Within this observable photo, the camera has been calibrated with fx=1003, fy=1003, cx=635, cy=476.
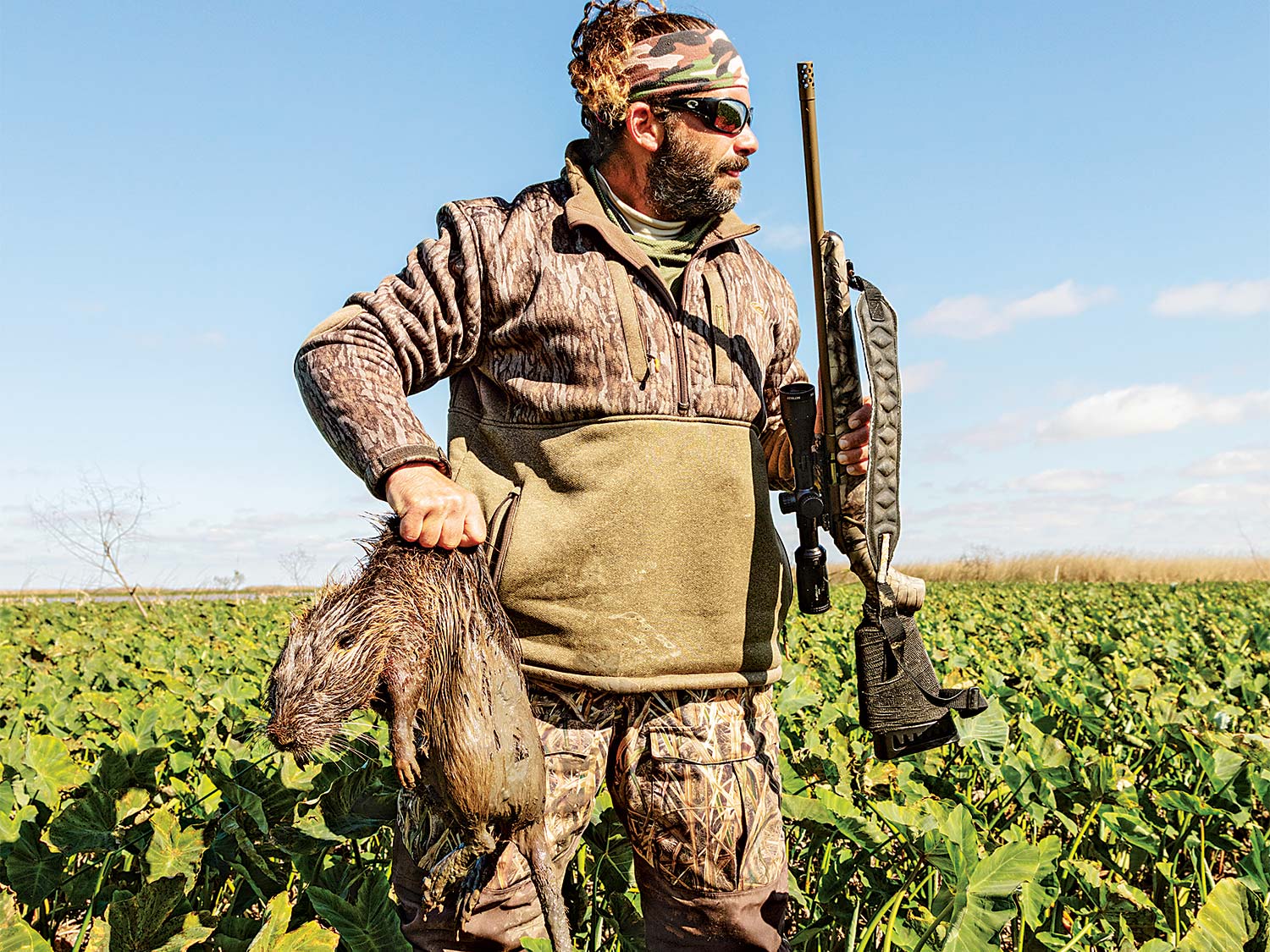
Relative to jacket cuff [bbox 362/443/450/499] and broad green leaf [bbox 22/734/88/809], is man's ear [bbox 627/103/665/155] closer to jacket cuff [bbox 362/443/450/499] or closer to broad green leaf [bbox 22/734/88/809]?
jacket cuff [bbox 362/443/450/499]

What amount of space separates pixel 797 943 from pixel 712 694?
80 cm

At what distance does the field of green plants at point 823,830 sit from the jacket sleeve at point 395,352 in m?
0.55

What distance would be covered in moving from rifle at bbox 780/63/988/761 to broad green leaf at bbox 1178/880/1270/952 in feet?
1.85

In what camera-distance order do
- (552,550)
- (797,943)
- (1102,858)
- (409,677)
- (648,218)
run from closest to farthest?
(409,677) < (552,550) < (648,218) < (797,943) < (1102,858)

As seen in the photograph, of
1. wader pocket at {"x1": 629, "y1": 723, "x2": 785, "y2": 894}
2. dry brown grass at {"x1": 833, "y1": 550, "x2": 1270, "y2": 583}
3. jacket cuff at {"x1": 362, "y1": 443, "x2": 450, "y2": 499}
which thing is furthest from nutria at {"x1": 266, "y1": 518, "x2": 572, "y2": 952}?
dry brown grass at {"x1": 833, "y1": 550, "x2": 1270, "y2": 583}

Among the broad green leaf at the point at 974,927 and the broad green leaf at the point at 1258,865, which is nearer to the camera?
the broad green leaf at the point at 974,927

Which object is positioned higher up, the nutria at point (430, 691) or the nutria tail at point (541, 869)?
the nutria at point (430, 691)

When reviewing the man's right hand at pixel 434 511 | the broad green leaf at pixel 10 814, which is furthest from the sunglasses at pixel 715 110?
the broad green leaf at pixel 10 814

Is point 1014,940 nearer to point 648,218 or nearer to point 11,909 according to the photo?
point 648,218

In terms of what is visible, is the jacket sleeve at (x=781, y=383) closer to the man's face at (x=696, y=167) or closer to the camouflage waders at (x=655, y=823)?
the man's face at (x=696, y=167)

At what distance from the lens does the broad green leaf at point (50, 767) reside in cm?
294

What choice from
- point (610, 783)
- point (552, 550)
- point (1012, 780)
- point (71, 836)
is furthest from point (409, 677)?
point (1012, 780)

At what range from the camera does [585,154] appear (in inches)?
93.6

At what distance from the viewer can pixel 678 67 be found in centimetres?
221
